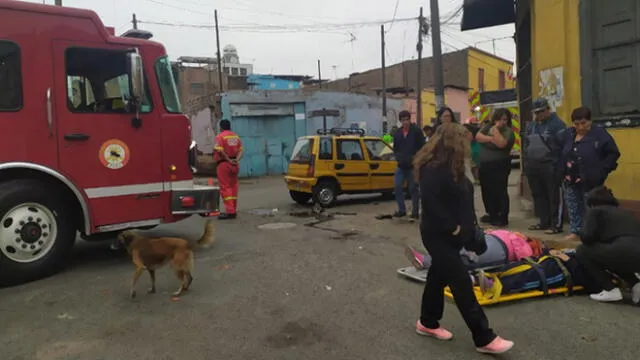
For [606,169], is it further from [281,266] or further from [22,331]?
[22,331]

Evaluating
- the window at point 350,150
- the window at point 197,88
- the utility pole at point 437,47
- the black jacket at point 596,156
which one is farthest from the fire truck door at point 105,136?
the window at point 197,88

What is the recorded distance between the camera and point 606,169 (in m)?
5.58

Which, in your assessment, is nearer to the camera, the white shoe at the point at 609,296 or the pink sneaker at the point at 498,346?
the pink sneaker at the point at 498,346

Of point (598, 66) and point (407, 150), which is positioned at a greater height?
point (598, 66)

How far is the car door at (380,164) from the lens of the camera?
11594 millimetres

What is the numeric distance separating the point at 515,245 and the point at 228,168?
19.6 feet

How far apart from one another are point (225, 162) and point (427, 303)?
6593 mm

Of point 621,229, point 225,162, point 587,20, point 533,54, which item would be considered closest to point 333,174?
point 225,162

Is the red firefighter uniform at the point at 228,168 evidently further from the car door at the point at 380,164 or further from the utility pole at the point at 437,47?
the utility pole at the point at 437,47

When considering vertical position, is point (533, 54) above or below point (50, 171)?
above

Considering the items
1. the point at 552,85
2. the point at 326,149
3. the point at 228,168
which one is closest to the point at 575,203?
the point at 552,85

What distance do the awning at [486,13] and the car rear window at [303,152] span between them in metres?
4.06

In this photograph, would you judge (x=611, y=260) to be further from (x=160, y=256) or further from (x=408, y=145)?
(x=408, y=145)

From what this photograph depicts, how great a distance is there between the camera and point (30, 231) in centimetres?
547
